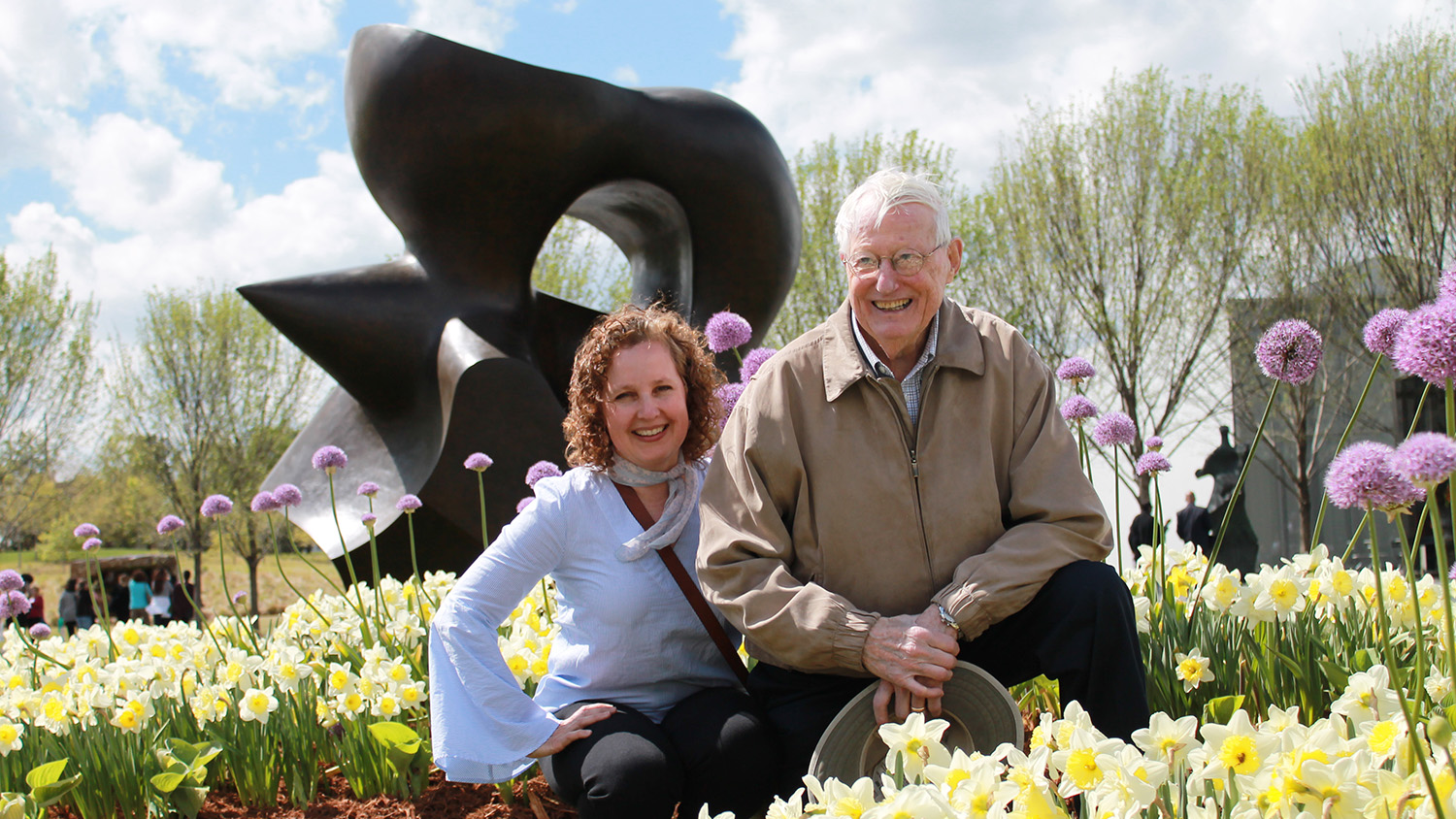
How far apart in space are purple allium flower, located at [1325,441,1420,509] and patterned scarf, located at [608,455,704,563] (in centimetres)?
156

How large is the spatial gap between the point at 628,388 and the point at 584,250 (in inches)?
716

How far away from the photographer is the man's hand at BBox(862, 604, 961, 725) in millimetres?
2195

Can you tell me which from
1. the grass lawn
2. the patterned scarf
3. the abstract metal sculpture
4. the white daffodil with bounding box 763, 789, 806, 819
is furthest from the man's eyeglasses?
the grass lawn

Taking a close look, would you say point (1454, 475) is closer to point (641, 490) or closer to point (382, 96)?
point (641, 490)

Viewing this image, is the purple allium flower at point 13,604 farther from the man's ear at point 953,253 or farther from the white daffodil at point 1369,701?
the white daffodil at point 1369,701

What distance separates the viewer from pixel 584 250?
66.8ft

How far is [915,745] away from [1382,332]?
1.58 metres

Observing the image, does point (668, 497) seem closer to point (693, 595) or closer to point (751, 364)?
point (693, 595)

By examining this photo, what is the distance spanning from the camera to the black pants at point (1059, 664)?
2.25 meters

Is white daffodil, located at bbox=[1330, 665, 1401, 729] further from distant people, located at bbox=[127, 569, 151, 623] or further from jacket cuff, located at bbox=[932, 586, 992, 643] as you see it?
distant people, located at bbox=[127, 569, 151, 623]

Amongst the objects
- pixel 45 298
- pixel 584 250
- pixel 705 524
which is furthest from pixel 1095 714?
pixel 45 298

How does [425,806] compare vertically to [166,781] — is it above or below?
below

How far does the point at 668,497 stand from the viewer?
272 centimetres

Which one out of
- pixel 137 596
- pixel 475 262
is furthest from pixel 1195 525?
pixel 137 596
